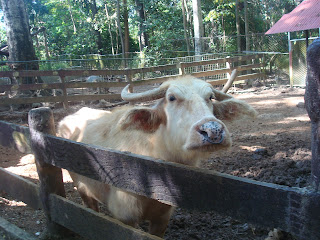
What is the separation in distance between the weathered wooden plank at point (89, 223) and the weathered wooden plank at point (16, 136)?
68 cm

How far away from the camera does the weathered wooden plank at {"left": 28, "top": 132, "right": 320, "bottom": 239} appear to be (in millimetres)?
1349

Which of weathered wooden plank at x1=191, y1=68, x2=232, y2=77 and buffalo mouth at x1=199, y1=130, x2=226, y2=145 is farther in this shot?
weathered wooden plank at x1=191, y1=68, x2=232, y2=77

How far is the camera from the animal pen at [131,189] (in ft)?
4.56

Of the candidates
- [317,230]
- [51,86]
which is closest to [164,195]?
[317,230]

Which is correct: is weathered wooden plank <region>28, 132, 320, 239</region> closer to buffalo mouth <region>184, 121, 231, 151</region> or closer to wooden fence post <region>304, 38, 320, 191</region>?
wooden fence post <region>304, 38, 320, 191</region>

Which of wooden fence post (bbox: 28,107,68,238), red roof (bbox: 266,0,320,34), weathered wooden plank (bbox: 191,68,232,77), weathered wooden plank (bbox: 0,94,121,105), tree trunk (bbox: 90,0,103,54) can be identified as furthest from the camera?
tree trunk (bbox: 90,0,103,54)

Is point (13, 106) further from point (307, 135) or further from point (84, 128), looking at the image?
point (307, 135)

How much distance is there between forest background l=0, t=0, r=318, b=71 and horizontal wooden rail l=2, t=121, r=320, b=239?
50.8 ft

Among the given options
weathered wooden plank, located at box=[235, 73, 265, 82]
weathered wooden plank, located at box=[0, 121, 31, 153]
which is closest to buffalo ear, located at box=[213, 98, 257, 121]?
weathered wooden plank, located at box=[0, 121, 31, 153]

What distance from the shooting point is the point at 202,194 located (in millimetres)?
1743

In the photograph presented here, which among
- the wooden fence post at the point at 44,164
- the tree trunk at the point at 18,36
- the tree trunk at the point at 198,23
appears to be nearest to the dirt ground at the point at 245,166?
the wooden fence post at the point at 44,164

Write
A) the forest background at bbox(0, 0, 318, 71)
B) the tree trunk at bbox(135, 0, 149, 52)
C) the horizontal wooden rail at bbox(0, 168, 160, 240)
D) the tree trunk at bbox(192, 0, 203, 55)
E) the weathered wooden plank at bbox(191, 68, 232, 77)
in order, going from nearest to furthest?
the horizontal wooden rail at bbox(0, 168, 160, 240)
the weathered wooden plank at bbox(191, 68, 232, 77)
the tree trunk at bbox(192, 0, 203, 55)
the forest background at bbox(0, 0, 318, 71)
the tree trunk at bbox(135, 0, 149, 52)

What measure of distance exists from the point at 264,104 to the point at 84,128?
803 centimetres

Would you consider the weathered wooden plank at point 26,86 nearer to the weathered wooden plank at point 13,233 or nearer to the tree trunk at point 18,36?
the tree trunk at point 18,36
